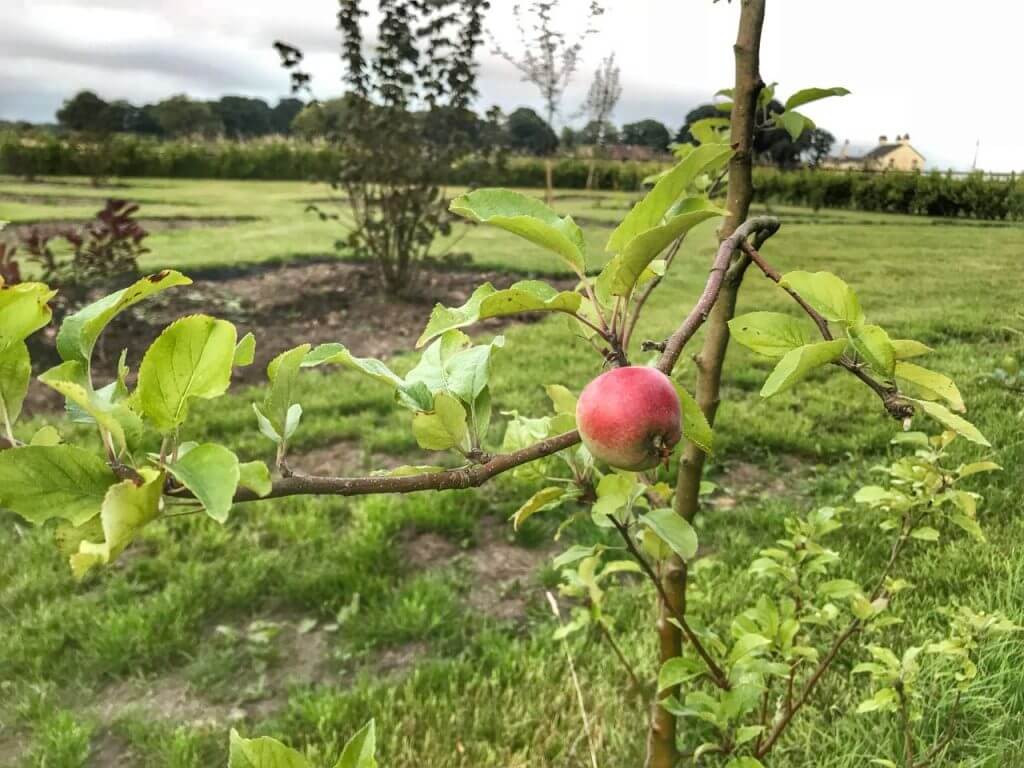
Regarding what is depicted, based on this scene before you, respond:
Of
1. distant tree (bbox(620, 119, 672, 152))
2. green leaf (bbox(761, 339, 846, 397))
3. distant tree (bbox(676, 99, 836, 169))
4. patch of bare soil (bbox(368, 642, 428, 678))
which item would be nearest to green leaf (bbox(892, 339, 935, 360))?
green leaf (bbox(761, 339, 846, 397))

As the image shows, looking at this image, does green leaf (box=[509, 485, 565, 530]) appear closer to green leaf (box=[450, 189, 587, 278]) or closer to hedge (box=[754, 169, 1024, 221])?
green leaf (box=[450, 189, 587, 278])

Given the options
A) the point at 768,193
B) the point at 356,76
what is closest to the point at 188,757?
the point at 768,193

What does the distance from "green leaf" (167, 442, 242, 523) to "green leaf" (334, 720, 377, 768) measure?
0.23 meters

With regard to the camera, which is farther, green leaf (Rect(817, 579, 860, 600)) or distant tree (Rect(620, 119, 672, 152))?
distant tree (Rect(620, 119, 672, 152))

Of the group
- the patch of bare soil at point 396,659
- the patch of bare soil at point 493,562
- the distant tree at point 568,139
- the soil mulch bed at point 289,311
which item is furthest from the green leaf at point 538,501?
the distant tree at point 568,139

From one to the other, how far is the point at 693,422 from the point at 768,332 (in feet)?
0.38

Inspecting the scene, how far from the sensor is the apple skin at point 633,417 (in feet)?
1.57

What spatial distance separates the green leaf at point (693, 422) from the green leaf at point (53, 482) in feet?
1.22

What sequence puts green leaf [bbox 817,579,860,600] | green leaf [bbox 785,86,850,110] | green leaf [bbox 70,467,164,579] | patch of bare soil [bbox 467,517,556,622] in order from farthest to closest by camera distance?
patch of bare soil [bbox 467,517,556,622]
green leaf [bbox 817,579,860,600]
green leaf [bbox 785,86,850,110]
green leaf [bbox 70,467,164,579]

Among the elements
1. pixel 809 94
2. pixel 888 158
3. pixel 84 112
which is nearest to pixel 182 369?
pixel 809 94

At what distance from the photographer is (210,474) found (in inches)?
17.1

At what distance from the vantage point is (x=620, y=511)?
3.37ft

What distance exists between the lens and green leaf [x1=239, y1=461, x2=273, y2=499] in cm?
46

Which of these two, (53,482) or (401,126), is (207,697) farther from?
(401,126)
